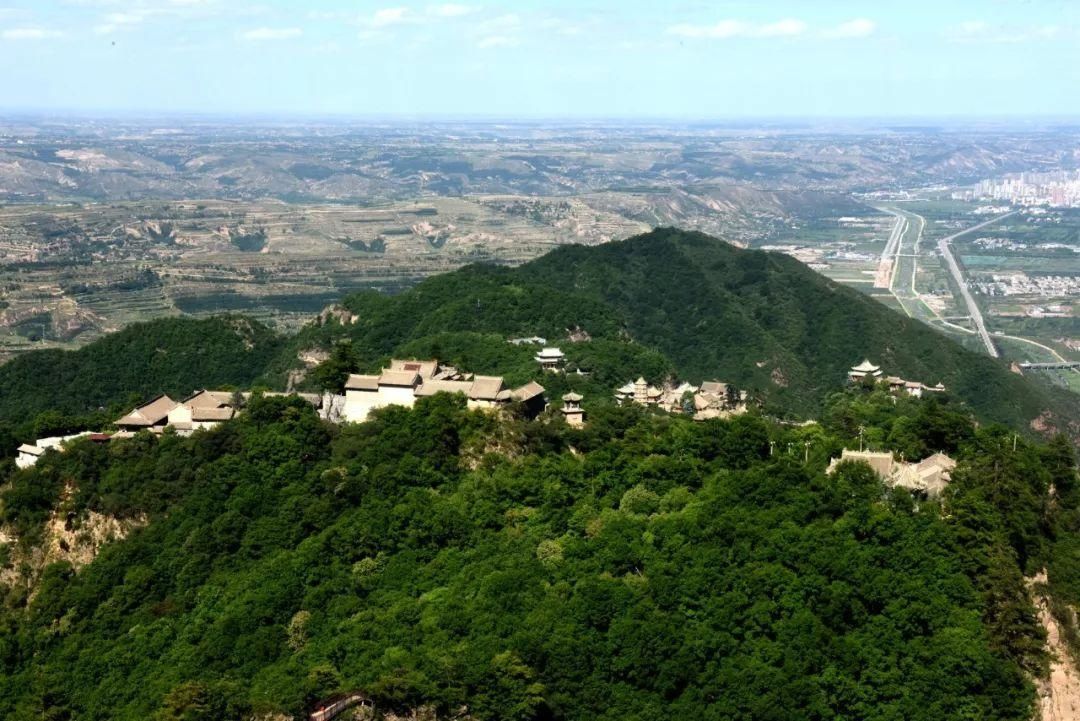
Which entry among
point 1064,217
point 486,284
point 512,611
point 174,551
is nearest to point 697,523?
point 512,611

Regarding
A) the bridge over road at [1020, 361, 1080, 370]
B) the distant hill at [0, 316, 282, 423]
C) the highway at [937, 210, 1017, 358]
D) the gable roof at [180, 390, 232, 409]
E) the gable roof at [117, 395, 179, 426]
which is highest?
the gable roof at [180, 390, 232, 409]

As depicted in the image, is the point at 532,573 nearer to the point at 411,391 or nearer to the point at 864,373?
the point at 411,391

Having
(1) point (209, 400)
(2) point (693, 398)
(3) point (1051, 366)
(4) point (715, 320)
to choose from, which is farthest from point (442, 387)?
(3) point (1051, 366)

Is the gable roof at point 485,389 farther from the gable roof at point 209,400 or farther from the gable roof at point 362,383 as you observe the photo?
the gable roof at point 209,400

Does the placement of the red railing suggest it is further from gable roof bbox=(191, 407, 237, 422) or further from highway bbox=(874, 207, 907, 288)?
highway bbox=(874, 207, 907, 288)

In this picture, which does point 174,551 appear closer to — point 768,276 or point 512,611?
point 512,611

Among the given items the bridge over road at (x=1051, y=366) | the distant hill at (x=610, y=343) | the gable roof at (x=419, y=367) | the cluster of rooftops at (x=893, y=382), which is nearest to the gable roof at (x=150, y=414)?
the gable roof at (x=419, y=367)

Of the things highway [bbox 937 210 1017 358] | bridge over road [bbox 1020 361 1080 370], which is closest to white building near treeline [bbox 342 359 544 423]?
bridge over road [bbox 1020 361 1080 370]
